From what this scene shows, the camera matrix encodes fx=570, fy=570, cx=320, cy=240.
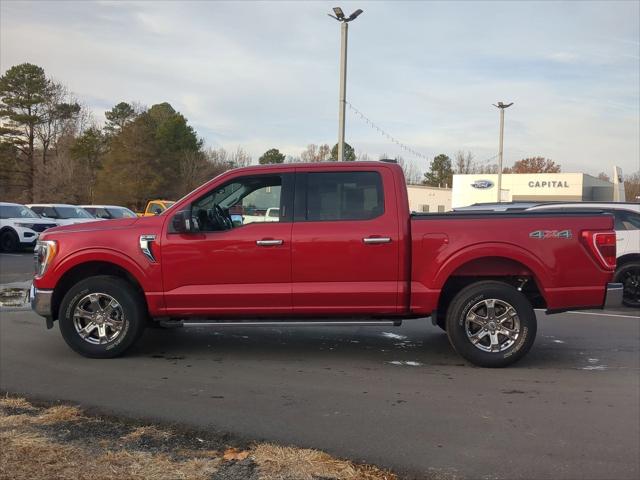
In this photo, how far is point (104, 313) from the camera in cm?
622

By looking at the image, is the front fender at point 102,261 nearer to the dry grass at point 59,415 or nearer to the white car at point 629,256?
the dry grass at point 59,415

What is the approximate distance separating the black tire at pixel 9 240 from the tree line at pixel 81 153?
28095 millimetres

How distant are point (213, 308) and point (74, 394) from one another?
1.60 metres

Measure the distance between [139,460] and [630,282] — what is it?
9.44 m

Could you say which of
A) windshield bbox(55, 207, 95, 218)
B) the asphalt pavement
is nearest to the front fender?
the asphalt pavement

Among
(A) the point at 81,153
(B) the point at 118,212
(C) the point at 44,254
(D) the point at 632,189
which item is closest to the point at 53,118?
(A) the point at 81,153

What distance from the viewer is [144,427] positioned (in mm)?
4281

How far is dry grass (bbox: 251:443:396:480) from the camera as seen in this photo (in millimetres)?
3490

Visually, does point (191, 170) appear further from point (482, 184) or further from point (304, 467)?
point (304, 467)

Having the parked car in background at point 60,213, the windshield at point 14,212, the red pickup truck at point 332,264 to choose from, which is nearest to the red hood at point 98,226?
the red pickup truck at point 332,264

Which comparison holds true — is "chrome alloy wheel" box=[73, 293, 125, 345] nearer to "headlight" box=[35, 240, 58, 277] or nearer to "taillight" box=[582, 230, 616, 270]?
"headlight" box=[35, 240, 58, 277]

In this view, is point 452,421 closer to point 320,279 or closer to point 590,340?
point 320,279

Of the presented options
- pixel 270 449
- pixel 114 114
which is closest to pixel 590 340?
pixel 270 449

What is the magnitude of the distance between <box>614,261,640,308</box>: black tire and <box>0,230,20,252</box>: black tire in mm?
18108
